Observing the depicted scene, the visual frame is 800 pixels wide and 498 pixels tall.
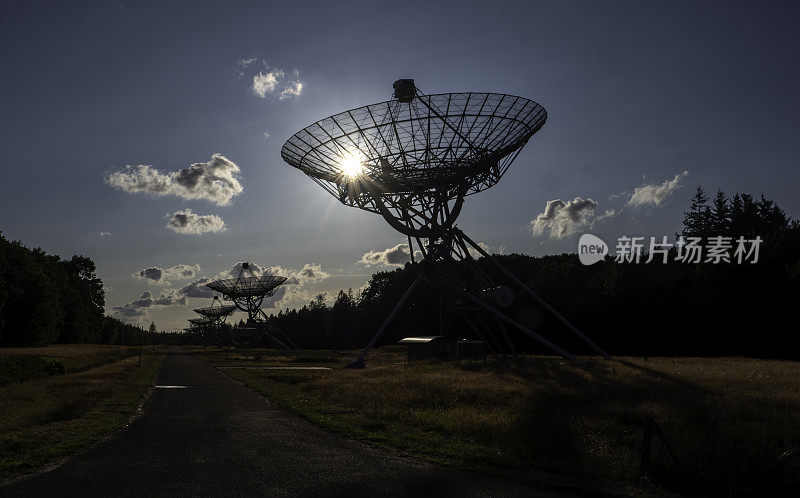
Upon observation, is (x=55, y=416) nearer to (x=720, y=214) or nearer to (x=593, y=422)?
(x=593, y=422)

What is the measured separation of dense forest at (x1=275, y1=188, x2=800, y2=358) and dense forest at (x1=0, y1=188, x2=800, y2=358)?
120 mm

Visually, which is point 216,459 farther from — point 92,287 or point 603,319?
point 92,287

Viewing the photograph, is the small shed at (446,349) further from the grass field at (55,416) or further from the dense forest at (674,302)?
the grass field at (55,416)

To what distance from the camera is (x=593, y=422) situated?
1446 centimetres

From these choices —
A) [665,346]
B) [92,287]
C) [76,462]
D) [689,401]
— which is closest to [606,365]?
[689,401]

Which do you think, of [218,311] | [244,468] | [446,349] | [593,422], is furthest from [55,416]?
[218,311]

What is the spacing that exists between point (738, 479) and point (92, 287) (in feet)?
471

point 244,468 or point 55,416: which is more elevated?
point 244,468

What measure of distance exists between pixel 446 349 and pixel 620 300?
35144 mm

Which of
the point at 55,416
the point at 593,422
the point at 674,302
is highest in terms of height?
the point at 674,302

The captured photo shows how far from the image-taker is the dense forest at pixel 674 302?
178ft

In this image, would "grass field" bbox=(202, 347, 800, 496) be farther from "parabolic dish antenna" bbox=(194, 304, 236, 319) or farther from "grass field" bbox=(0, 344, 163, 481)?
"parabolic dish antenna" bbox=(194, 304, 236, 319)

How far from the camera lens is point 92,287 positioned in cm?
12750

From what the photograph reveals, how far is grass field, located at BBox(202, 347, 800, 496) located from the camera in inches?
399
